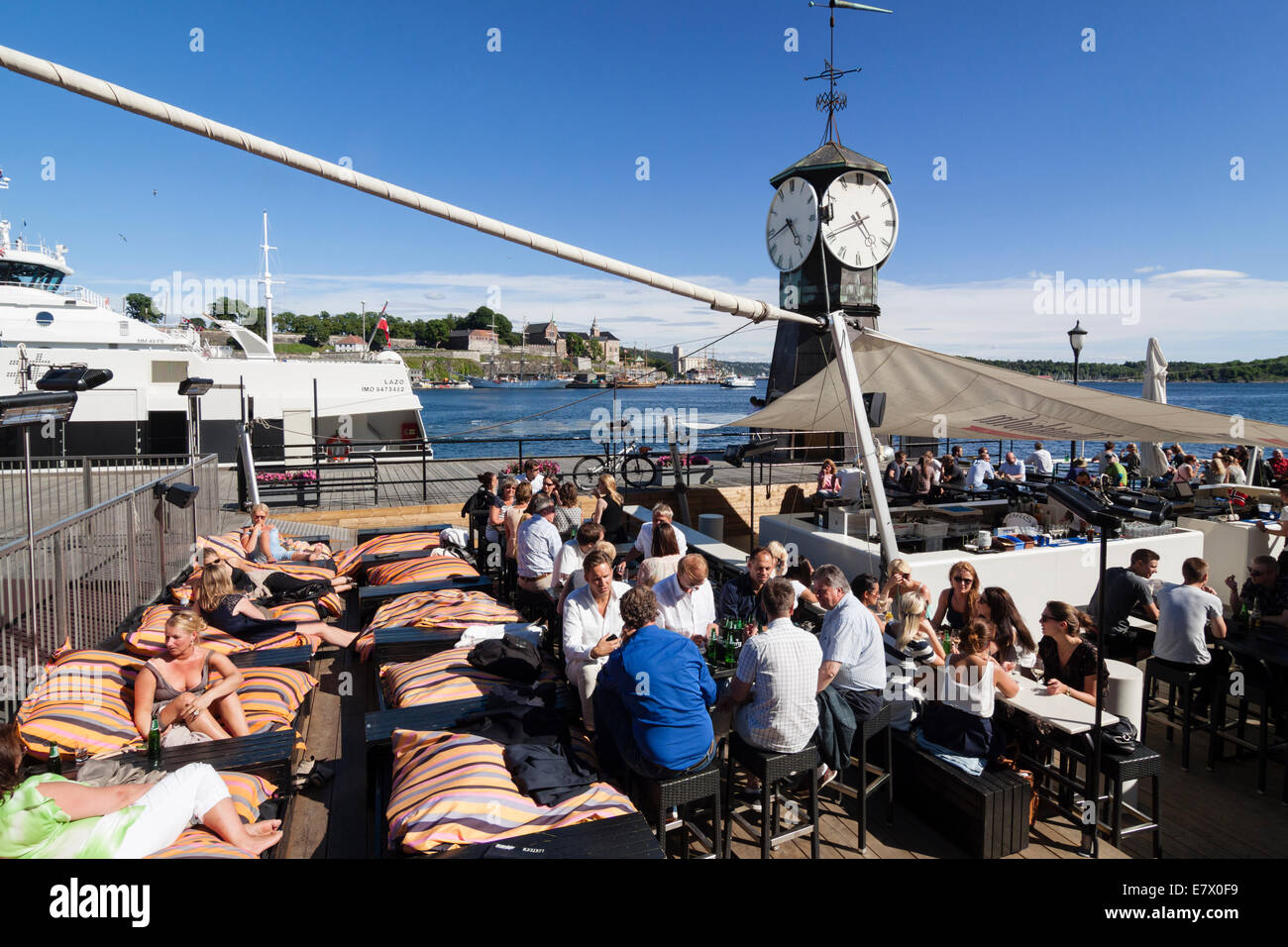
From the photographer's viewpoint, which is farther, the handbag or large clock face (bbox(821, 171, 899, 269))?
large clock face (bbox(821, 171, 899, 269))

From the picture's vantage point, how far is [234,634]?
6250 millimetres

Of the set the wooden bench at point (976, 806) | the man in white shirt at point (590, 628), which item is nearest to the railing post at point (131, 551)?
the man in white shirt at point (590, 628)

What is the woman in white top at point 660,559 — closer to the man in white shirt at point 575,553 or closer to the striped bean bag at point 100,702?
the man in white shirt at point 575,553

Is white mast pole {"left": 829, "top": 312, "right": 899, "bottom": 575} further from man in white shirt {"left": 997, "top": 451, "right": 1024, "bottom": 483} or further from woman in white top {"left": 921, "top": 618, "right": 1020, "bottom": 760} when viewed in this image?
man in white shirt {"left": 997, "top": 451, "right": 1024, "bottom": 483}

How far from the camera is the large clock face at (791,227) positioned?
19594 millimetres

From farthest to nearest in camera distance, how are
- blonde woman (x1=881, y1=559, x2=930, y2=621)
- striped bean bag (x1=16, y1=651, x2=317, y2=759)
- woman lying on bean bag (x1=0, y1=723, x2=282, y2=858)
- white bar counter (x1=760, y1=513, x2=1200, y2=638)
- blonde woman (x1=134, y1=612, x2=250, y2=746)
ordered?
white bar counter (x1=760, y1=513, x2=1200, y2=638) < blonde woman (x1=881, y1=559, x2=930, y2=621) < blonde woman (x1=134, y1=612, x2=250, y2=746) < striped bean bag (x1=16, y1=651, x2=317, y2=759) < woman lying on bean bag (x1=0, y1=723, x2=282, y2=858)

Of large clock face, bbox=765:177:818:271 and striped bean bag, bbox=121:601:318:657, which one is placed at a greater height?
large clock face, bbox=765:177:818:271

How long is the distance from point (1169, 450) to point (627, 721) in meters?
17.9

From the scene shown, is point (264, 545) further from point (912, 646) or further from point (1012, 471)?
point (1012, 471)

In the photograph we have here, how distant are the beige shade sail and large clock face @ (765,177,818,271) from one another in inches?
390

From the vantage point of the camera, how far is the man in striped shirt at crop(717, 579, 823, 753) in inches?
156

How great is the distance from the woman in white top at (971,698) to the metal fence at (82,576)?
18.0 ft

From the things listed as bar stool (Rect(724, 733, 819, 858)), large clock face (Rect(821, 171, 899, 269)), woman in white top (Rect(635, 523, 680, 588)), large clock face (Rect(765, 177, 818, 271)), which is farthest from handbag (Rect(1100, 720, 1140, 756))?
large clock face (Rect(821, 171, 899, 269))
